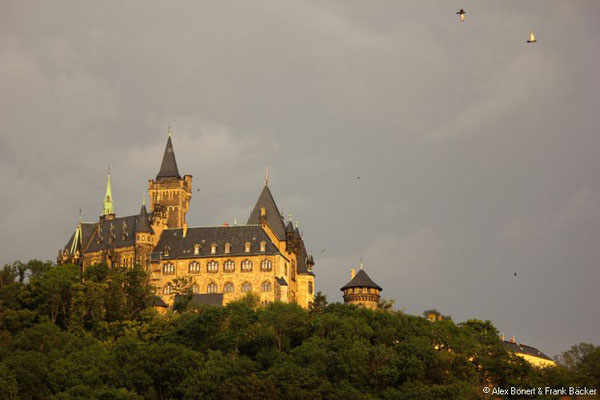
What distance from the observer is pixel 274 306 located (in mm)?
114000

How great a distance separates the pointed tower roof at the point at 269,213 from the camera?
141 meters

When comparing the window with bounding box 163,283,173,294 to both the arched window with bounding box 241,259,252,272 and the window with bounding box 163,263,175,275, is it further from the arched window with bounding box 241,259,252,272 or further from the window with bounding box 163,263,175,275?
the arched window with bounding box 241,259,252,272

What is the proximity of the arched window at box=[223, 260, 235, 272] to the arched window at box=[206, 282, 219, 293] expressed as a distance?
2.16m

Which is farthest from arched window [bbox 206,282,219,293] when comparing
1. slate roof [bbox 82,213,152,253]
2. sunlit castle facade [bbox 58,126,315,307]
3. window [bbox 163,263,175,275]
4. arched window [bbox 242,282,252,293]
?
slate roof [bbox 82,213,152,253]

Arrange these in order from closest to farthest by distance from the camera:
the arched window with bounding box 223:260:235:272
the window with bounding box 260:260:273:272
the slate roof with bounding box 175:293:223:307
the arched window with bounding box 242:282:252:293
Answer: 1. the slate roof with bounding box 175:293:223:307
2. the arched window with bounding box 242:282:252:293
3. the window with bounding box 260:260:273:272
4. the arched window with bounding box 223:260:235:272

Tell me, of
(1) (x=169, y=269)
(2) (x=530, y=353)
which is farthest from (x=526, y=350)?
(1) (x=169, y=269)

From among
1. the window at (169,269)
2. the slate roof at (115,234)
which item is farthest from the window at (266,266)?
the slate roof at (115,234)

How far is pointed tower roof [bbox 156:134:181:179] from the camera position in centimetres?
15362

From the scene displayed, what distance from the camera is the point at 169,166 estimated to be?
155 meters

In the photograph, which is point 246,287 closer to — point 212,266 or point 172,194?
point 212,266

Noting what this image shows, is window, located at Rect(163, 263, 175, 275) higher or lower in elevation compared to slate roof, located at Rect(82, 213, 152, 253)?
lower

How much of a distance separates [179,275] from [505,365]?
49805 millimetres

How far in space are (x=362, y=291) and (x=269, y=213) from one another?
1563cm

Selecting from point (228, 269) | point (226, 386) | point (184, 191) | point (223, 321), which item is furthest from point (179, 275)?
point (226, 386)
